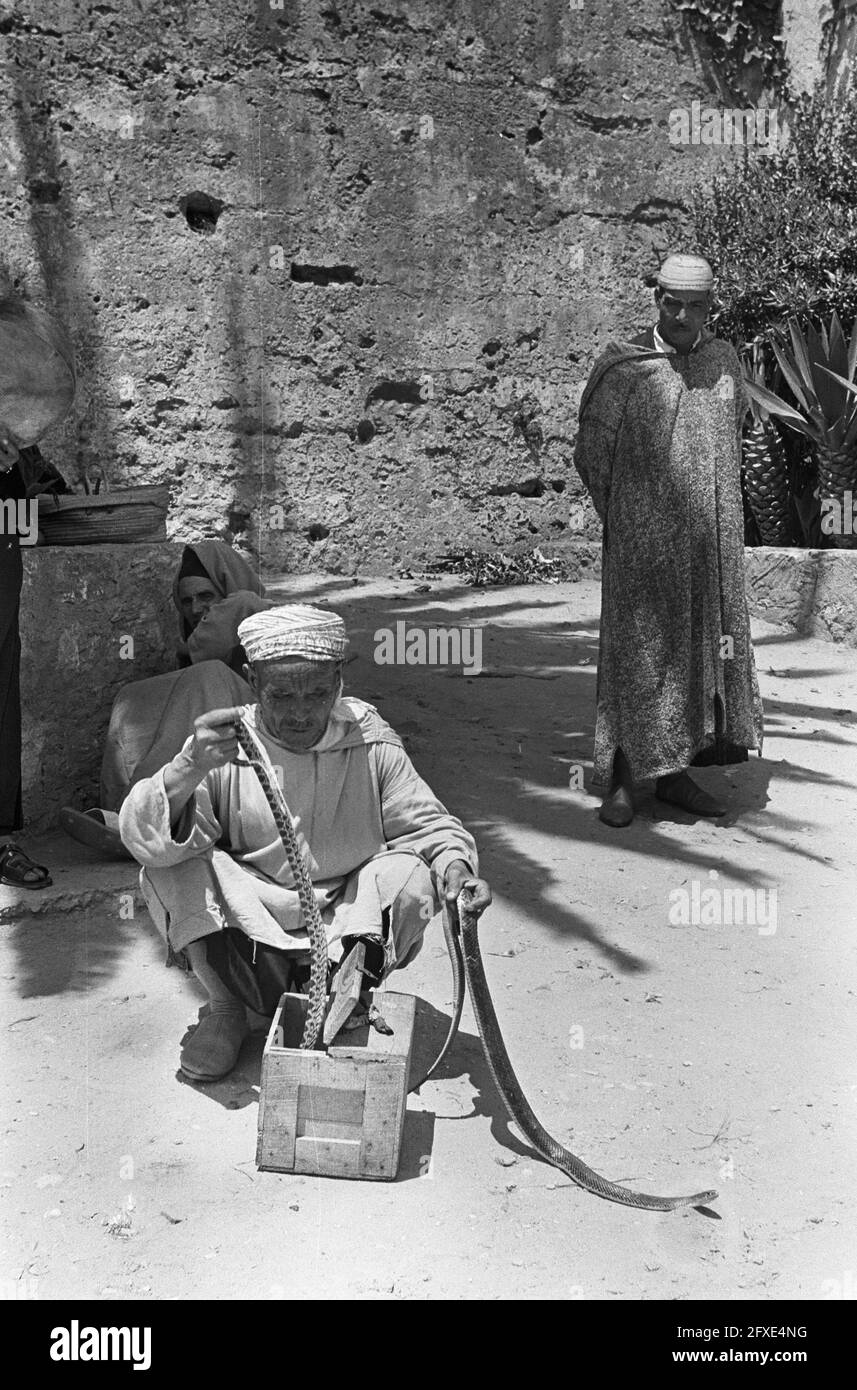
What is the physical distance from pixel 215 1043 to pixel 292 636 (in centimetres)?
97

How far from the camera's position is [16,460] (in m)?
4.39

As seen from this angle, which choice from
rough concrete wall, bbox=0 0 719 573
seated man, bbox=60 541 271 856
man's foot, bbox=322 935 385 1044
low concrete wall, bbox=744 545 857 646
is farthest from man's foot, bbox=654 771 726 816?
rough concrete wall, bbox=0 0 719 573

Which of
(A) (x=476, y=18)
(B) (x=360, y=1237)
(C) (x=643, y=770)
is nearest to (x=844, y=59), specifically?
(A) (x=476, y=18)

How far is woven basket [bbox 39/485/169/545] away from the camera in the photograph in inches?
183

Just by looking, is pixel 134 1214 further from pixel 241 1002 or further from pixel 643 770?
pixel 643 770

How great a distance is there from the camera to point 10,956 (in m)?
3.90

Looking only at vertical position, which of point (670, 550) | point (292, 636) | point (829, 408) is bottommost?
point (292, 636)

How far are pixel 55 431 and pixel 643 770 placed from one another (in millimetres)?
4992

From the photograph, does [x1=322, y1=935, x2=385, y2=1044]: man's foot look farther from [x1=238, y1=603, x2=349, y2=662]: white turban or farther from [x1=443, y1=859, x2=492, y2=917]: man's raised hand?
[x1=238, y1=603, x2=349, y2=662]: white turban

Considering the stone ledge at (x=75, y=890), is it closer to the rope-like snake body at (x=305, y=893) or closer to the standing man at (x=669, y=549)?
the rope-like snake body at (x=305, y=893)
